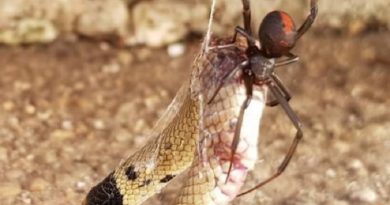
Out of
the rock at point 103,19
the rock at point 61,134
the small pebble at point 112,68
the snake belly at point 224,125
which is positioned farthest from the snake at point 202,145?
the rock at point 103,19

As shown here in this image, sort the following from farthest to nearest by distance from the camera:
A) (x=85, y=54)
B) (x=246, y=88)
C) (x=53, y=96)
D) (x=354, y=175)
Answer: (x=85, y=54) < (x=53, y=96) < (x=354, y=175) < (x=246, y=88)

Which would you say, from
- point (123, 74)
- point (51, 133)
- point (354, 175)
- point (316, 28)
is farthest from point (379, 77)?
point (51, 133)

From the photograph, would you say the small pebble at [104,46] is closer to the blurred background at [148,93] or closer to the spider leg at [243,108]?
the blurred background at [148,93]

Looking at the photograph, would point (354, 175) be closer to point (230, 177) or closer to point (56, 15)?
point (230, 177)

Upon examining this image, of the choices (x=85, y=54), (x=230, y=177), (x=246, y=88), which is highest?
(x=85, y=54)

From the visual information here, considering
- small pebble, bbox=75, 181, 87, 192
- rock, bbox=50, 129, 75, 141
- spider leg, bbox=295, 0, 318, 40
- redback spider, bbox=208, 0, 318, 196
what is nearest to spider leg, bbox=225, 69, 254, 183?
redback spider, bbox=208, 0, 318, 196

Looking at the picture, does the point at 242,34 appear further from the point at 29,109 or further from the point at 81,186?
the point at 29,109

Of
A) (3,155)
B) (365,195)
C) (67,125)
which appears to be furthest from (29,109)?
(365,195)
